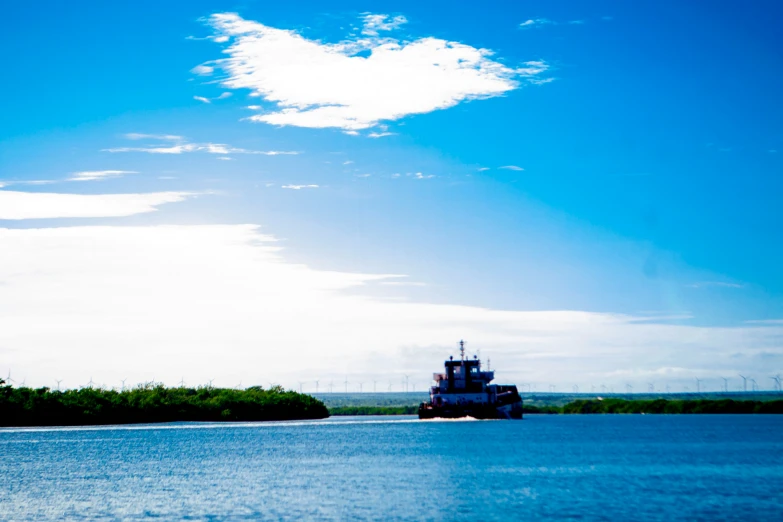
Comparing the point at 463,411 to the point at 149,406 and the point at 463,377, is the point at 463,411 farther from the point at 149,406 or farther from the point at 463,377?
the point at 149,406

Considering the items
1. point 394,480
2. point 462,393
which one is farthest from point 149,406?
point 394,480

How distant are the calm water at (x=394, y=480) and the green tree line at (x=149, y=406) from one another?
35800 millimetres

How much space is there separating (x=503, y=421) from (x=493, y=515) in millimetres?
120196

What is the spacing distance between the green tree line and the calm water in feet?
117

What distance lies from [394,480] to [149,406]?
106559 mm

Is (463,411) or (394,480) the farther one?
(463,411)

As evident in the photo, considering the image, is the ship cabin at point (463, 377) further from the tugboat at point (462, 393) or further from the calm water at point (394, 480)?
the calm water at point (394, 480)

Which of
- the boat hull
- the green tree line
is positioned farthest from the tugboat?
the green tree line

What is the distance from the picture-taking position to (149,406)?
15375cm

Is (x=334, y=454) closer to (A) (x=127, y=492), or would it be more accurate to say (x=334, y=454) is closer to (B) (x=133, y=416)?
(A) (x=127, y=492)

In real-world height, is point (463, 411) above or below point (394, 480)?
above

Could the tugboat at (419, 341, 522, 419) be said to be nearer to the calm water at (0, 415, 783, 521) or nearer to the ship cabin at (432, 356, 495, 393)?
the ship cabin at (432, 356, 495, 393)

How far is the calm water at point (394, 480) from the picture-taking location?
42344 mm

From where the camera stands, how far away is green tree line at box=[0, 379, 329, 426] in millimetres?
134000
